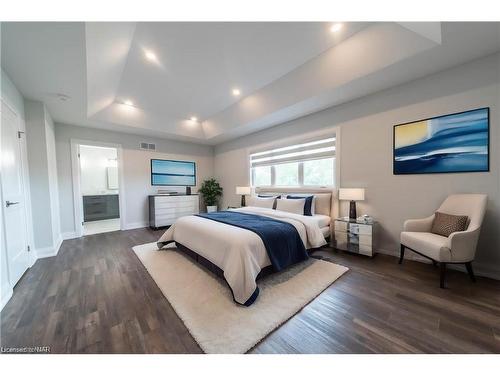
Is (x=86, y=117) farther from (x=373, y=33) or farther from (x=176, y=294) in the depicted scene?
(x=373, y=33)

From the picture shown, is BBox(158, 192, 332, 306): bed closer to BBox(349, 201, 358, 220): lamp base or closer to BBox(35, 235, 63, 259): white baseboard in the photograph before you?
BBox(349, 201, 358, 220): lamp base

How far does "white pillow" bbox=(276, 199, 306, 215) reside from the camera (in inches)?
136

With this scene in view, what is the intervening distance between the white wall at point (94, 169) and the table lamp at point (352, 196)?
274 inches

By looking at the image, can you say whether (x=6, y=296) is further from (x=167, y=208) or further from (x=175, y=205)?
(x=175, y=205)

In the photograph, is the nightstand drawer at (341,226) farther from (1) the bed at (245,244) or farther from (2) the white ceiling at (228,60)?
(2) the white ceiling at (228,60)

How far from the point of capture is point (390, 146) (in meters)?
2.87

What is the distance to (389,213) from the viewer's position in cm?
292

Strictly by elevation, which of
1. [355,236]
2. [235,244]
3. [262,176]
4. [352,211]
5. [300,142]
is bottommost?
[355,236]

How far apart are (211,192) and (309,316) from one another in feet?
15.9

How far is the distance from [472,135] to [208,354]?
3.53m

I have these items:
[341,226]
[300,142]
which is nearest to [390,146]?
[341,226]

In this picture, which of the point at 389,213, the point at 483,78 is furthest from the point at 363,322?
the point at 483,78

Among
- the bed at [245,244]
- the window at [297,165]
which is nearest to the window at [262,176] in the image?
the window at [297,165]

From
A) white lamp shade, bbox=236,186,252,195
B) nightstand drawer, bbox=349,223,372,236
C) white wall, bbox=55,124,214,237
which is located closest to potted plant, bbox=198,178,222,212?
white wall, bbox=55,124,214,237
